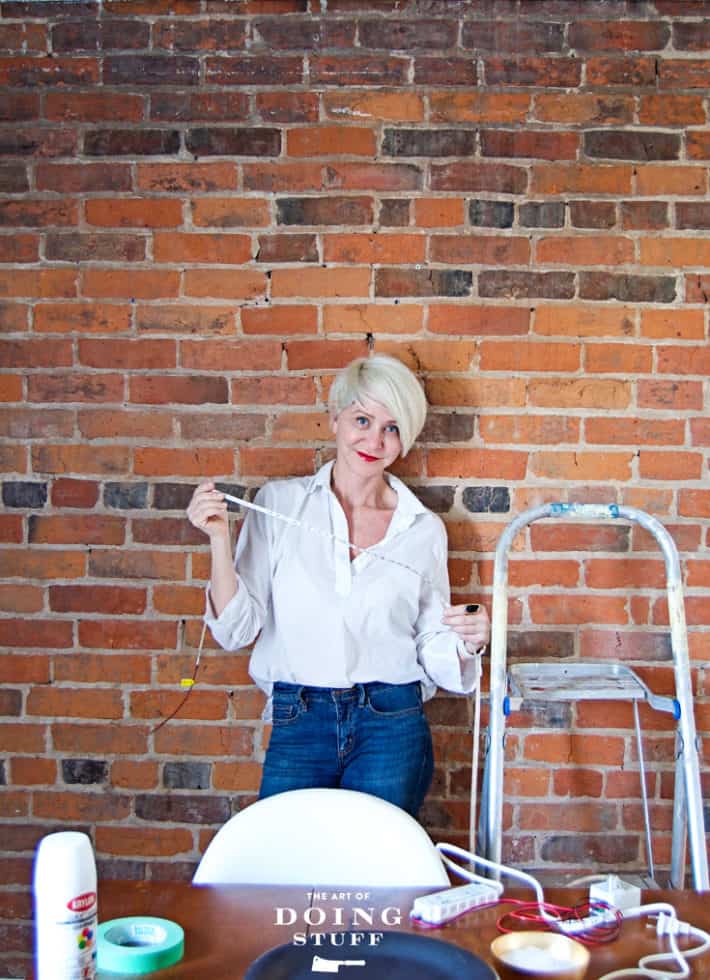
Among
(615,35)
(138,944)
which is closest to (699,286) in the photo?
(615,35)

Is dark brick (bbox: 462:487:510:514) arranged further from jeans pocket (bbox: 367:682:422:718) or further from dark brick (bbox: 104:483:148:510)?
dark brick (bbox: 104:483:148:510)

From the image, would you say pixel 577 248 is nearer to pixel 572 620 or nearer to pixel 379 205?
pixel 379 205

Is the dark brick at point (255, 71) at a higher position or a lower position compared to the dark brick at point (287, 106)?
higher

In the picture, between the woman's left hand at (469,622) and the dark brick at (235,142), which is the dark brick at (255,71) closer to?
the dark brick at (235,142)

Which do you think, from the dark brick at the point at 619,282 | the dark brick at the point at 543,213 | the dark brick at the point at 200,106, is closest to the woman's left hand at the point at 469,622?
the dark brick at the point at 619,282

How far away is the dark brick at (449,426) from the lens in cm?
243

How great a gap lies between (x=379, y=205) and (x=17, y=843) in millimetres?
1858

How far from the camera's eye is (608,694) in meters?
2.20

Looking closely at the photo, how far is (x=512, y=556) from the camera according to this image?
2.44m

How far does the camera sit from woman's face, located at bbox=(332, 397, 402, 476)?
2.27 meters

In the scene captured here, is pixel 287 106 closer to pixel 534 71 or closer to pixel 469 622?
pixel 534 71

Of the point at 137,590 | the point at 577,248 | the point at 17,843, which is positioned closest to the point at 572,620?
the point at 577,248

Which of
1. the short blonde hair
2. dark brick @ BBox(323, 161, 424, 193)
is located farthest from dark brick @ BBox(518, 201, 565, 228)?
the short blonde hair

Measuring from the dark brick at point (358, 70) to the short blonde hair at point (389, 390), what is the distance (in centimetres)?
71
